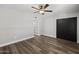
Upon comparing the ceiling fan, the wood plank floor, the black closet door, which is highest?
the ceiling fan

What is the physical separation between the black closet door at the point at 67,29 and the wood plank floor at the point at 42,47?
97 mm

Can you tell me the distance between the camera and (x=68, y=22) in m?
2.02

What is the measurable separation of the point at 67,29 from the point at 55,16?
0.34m

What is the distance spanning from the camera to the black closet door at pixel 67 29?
6.49ft

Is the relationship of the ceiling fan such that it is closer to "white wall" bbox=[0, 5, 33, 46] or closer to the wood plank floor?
"white wall" bbox=[0, 5, 33, 46]

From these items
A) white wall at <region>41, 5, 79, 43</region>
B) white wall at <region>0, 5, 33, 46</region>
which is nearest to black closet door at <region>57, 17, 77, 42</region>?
white wall at <region>41, 5, 79, 43</region>

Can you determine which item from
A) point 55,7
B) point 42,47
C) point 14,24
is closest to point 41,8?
point 55,7

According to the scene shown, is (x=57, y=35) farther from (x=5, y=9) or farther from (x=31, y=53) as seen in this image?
(x=5, y=9)

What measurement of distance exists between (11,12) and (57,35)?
0.98 m

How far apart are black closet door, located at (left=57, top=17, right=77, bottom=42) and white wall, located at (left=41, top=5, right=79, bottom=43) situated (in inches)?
3.1

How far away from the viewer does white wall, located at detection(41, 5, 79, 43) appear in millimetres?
1984

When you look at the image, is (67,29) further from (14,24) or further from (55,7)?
(14,24)

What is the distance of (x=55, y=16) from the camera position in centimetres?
207
